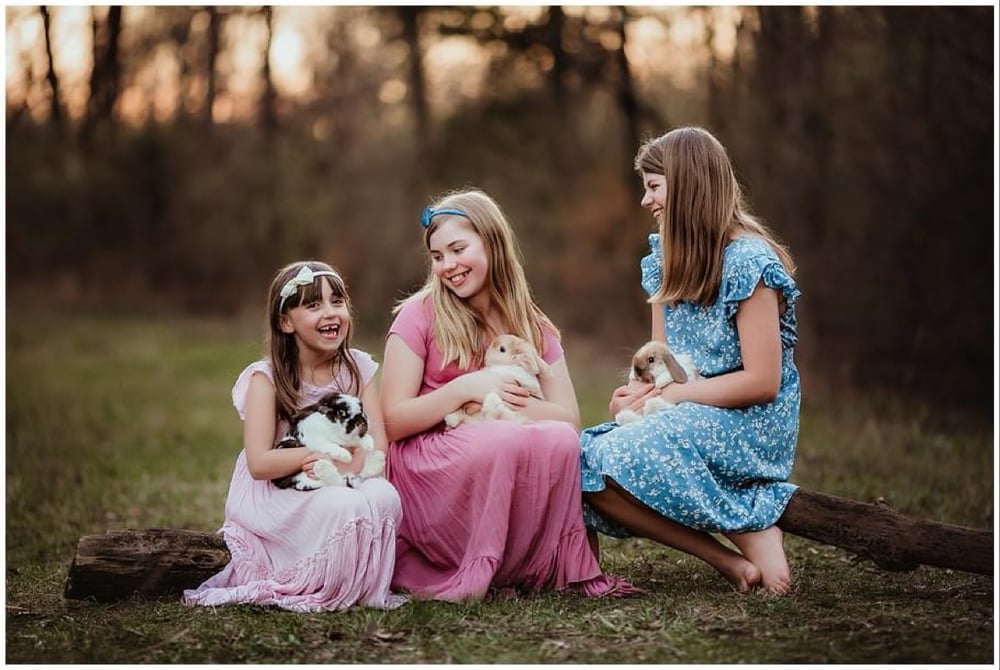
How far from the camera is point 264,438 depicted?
4184 millimetres

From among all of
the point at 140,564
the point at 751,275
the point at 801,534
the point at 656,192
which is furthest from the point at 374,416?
the point at 801,534

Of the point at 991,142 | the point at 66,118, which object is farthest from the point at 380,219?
the point at 991,142

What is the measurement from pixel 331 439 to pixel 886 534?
82.7 inches

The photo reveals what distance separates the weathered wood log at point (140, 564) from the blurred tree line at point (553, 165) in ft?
22.0

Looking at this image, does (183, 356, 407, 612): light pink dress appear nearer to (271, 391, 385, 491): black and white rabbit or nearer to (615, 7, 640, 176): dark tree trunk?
(271, 391, 385, 491): black and white rabbit

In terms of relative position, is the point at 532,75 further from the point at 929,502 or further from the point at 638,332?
the point at 929,502

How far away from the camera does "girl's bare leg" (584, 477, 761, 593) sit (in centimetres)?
429

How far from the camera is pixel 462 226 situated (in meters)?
4.59

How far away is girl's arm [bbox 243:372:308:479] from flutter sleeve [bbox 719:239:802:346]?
1.72m

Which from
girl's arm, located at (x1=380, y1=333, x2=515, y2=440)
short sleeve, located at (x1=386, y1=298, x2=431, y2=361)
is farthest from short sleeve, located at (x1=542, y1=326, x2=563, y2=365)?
short sleeve, located at (x1=386, y1=298, x2=431, y2=361)

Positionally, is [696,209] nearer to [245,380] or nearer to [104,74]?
[245,380]

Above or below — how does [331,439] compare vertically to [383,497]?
above

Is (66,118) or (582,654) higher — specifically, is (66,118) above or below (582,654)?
above

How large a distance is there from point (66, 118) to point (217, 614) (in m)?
15.5
